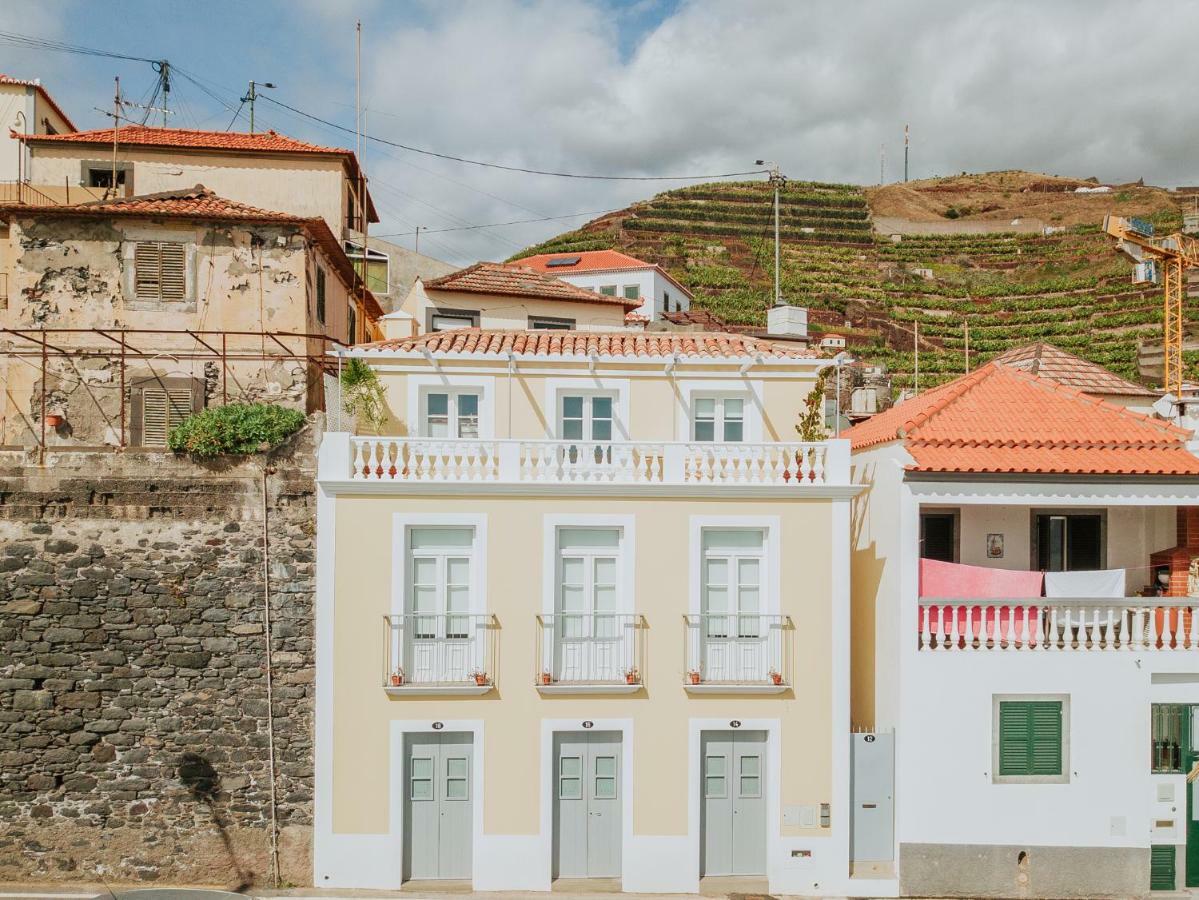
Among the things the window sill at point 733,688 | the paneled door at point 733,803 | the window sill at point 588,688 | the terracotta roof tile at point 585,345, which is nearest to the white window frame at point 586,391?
the terracotta roof tile at point 585,345

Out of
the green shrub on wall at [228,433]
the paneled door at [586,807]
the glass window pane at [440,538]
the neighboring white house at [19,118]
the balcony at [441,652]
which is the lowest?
the paneled door at [586,807]

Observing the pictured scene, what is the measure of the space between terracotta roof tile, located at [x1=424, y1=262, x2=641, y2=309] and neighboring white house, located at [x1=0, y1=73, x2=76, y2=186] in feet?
36.3

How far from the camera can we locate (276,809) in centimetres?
1458

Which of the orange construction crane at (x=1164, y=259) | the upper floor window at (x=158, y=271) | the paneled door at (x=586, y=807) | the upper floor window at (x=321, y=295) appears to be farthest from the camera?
the orange construction crane at (x=1164, y=259)

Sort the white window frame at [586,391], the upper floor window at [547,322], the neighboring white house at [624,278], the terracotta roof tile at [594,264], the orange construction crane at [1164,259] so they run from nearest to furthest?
the white window frame at [586,391]
the upper floor window at [547,322]
the orange construction crane at [1164,259]
the neighboring white house at [624,278]
the terracotta roof tile at [594,264]

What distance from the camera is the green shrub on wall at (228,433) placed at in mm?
14961

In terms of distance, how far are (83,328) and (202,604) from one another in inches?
279

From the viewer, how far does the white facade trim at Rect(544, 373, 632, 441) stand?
56.3ft

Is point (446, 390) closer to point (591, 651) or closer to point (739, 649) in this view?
point (591, 651)

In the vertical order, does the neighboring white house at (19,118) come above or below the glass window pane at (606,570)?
above

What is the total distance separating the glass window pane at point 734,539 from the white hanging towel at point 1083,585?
471 cm

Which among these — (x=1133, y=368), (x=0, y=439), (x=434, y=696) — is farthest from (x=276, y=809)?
(x=1133, y=368)

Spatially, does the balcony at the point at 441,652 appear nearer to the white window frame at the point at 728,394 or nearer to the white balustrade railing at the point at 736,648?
the white balustrade railing at the point at 736,648

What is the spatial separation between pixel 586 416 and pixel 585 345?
1.48m
